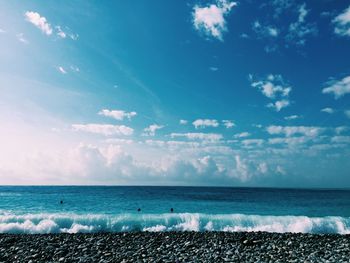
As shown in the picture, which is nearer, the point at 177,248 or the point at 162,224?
the point at 177,248

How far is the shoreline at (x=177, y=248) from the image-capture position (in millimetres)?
12094

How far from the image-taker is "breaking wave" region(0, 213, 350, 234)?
22297 mm

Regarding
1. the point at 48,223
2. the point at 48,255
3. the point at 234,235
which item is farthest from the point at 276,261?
the point at 48,223

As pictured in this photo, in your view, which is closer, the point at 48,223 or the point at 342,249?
the point at 342,249

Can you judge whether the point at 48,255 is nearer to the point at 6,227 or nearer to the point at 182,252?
the point at 182,252

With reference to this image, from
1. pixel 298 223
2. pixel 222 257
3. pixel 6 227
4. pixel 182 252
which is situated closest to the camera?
pixel 222 257

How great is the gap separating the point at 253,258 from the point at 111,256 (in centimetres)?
613

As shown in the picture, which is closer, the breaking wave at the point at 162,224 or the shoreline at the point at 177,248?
the shoreline at the point at 177,248

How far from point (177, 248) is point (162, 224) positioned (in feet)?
36.2

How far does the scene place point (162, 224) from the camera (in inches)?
968

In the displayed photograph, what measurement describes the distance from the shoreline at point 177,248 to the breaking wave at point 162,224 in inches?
209

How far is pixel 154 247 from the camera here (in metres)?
14.1

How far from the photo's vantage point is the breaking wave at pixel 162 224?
73.2ft

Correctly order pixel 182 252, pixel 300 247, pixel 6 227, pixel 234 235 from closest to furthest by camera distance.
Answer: pixel 182 252, pixel 300 247, pixel 234 235, pixel 6 227
